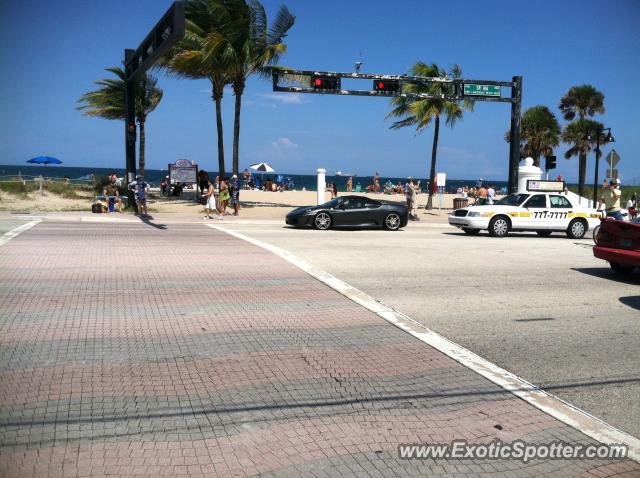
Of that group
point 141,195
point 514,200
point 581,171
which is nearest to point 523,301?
point 514,200

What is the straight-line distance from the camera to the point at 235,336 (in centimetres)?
662

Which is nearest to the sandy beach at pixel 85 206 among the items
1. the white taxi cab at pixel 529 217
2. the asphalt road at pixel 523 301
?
the white taxi cab at pixel 529 217

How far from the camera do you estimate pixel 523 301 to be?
9.01 m

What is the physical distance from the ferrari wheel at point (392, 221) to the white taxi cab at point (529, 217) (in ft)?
5.98

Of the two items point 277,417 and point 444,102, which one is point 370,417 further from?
point 444,102

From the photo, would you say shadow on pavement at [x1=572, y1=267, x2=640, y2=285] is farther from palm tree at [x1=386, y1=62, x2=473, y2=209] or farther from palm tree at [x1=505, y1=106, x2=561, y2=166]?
palm tree at [x1=505, y1=106, x2=561, y2=166]

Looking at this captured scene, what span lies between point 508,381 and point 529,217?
48.7 feet

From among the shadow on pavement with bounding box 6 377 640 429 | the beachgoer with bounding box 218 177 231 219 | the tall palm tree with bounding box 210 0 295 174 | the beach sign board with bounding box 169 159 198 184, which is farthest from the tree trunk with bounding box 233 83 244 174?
the shadow on pavement with bounding box 6 377 640 429

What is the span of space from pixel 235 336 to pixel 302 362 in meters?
1.12

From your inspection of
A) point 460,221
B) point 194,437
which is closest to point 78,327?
point 194,437

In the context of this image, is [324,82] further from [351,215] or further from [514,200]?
[514,200]

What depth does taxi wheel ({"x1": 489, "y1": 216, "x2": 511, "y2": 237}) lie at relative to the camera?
19094mm

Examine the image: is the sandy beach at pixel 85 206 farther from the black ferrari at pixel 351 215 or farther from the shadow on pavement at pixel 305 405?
the shadow on pavement at pixel 305 405

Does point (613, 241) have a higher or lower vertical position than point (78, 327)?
higher
